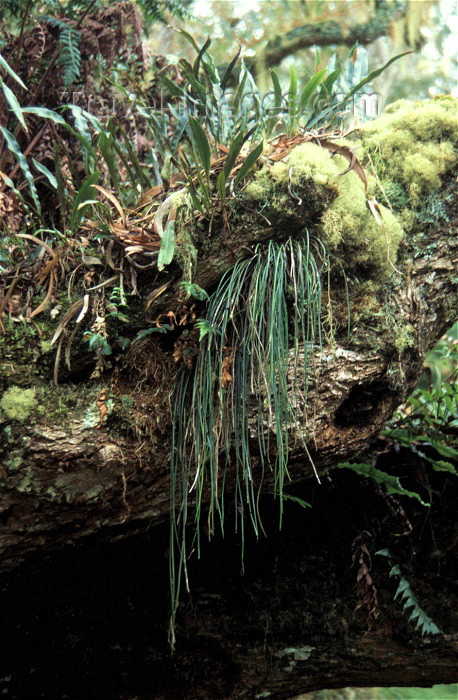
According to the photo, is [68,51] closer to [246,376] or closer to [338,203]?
[338,203]

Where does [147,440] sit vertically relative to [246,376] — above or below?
below

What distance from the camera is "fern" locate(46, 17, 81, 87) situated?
7.81 ft

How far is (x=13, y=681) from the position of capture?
2.12m

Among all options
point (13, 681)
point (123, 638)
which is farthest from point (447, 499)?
point (13, 681)

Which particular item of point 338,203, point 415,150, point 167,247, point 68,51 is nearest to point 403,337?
point 338,203

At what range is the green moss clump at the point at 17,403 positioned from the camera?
156 centimetres

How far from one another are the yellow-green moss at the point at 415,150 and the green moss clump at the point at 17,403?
55.9 inches

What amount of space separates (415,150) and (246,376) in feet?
3.61

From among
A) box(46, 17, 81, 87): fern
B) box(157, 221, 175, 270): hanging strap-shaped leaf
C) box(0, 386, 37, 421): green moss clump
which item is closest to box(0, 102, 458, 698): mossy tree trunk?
box(0, 386, 37, 421): green moss clump

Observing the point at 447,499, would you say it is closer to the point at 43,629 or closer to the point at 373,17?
the point at 43,629

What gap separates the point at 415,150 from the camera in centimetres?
204

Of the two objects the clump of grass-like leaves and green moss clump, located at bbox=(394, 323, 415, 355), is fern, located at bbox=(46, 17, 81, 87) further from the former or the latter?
green moss clump, located at bbox=(394, 323, 415, 355)

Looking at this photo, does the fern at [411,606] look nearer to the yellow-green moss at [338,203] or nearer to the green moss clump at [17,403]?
the yellow-green moss at [338,203]

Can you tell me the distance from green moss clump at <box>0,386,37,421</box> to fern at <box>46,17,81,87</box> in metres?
1.51
